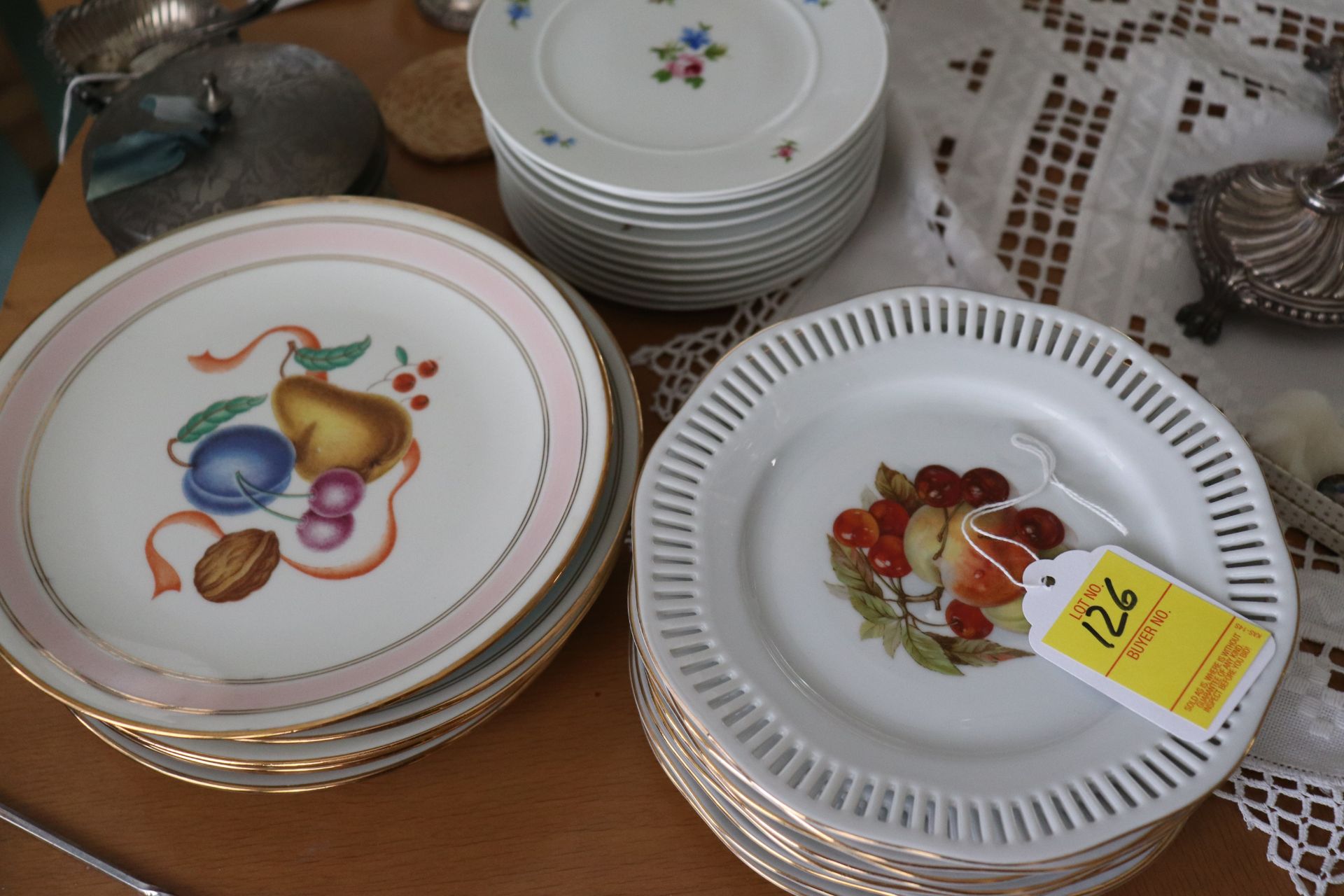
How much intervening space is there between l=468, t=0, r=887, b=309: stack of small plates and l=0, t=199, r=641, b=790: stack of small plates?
83mm

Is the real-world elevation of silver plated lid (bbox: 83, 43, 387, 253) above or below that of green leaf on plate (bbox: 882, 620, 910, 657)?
above

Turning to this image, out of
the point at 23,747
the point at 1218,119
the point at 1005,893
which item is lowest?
the point at 23,747

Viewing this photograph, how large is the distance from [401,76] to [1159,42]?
79cm

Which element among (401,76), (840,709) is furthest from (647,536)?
(401,76)

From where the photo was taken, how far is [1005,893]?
50cm

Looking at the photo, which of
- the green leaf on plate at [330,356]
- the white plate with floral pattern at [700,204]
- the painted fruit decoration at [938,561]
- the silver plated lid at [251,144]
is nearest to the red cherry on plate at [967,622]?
the painted fruit decoration at [938,561]

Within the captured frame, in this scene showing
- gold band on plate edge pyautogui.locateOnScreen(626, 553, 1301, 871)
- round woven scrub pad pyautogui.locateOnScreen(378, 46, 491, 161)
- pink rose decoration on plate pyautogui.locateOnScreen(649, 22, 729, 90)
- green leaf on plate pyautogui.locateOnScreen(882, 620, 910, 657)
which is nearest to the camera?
gold band on plate edge pyautogui.locateOnScreen(626, 553, 1301, 871)

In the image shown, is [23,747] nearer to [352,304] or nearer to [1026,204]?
[352,304]

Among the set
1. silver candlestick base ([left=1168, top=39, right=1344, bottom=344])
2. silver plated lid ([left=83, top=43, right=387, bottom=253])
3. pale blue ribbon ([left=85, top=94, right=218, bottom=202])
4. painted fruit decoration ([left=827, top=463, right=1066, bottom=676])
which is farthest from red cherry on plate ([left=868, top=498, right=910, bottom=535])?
pale blue ribbon ([left=85, top=94, right=218, bottom=202])

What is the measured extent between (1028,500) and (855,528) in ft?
0.37

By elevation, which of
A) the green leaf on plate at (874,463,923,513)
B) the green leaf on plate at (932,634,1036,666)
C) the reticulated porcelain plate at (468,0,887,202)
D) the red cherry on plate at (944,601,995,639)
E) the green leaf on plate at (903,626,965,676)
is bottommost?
the green leaf on plate at (903,626,965,676)

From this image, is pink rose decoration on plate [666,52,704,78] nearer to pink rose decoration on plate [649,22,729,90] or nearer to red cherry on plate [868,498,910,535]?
pink rose decoration on plate [649,22,729,90]

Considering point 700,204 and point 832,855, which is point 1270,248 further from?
point 832,855

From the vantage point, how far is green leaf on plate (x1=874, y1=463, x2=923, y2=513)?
620 mm
